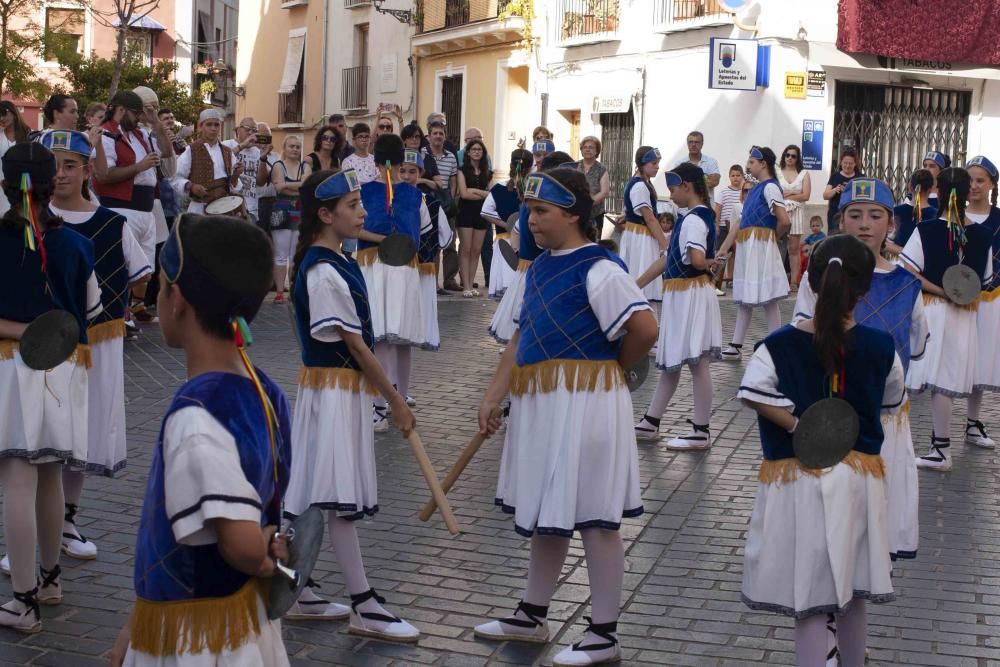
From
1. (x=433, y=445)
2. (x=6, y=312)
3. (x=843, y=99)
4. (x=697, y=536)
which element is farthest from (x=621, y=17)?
(x=6, y=312)

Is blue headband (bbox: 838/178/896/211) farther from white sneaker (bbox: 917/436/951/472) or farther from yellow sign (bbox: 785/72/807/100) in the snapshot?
yellow sign (bbox: 785/72/807/100)

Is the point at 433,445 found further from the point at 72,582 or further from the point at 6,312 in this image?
the point at 6,312

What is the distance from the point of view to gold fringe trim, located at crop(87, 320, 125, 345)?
648 cm

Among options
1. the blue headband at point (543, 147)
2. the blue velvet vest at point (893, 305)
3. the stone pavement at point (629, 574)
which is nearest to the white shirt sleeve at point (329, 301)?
the stone pavement at point (629, 574)

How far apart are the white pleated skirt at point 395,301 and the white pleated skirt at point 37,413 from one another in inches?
173

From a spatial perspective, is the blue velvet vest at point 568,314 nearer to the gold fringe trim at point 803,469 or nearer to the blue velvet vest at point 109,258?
the gold fringe trim at point 803,469

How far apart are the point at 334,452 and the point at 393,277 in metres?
4.70

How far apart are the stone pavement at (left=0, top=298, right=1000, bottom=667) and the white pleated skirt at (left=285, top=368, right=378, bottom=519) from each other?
21.1 inches

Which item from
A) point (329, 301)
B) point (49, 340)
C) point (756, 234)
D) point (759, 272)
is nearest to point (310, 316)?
point (329, 301)

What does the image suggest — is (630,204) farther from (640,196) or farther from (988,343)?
(988,343)

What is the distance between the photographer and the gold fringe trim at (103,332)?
6477mm

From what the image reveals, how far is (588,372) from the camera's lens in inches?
208

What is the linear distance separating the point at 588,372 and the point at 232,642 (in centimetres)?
238

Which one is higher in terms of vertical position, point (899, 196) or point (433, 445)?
point (899, 196)
